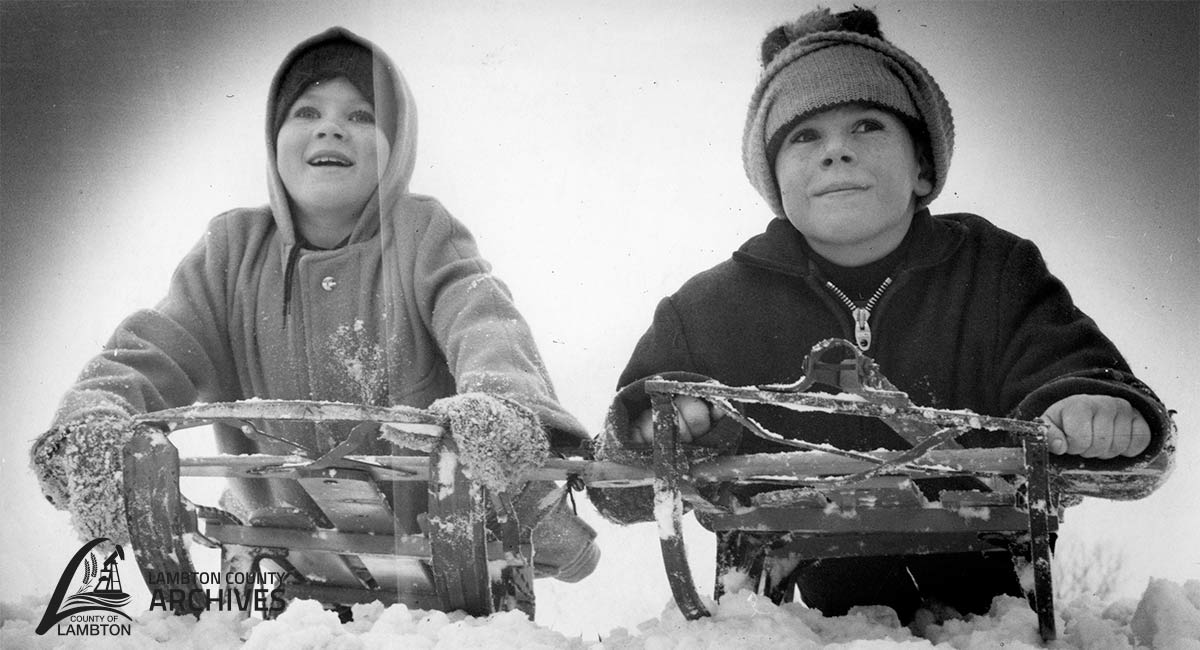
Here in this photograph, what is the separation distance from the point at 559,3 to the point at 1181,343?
107cm

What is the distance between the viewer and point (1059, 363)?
1.52m

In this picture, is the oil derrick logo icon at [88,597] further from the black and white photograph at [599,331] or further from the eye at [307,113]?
the eye at [307,113]

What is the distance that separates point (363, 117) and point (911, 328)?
3.13 ft

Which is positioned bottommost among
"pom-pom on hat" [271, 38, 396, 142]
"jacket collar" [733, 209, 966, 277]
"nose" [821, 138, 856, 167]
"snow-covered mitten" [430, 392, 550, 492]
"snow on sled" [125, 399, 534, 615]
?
"snow on sled" [125, 399, 534, 615]

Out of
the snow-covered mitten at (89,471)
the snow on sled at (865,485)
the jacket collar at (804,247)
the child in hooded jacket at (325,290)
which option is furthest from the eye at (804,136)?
the snow-covered mitten at (89,471)

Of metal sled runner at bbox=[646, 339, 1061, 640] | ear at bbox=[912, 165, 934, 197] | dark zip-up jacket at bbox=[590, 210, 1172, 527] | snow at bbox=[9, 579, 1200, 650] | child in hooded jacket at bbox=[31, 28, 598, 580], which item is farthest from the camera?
child in hooded jacket at bbox=[31, 28, 598, 580]

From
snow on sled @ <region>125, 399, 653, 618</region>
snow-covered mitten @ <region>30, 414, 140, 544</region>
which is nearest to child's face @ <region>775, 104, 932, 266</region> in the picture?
snow on sled @ <region>125, 399, 653, 618</region>

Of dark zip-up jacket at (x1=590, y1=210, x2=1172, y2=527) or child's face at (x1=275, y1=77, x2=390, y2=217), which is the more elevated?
child's face at (x1=275, y1=77, x2=390, y2=217)

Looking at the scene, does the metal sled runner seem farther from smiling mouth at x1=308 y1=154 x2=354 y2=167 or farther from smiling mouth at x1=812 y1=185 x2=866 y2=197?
smiling mouth at x1=308 y1=154 x2=354 y2=167

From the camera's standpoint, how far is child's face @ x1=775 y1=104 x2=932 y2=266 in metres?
1.61

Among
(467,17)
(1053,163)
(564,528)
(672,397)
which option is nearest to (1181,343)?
(1053,163)

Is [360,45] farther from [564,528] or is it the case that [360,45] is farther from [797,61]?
[564,528]

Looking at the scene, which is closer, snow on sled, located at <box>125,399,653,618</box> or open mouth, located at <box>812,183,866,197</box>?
snow on sled, located at <box>125,399,653,618</box>

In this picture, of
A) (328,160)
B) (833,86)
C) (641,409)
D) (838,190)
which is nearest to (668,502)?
(641,409)
